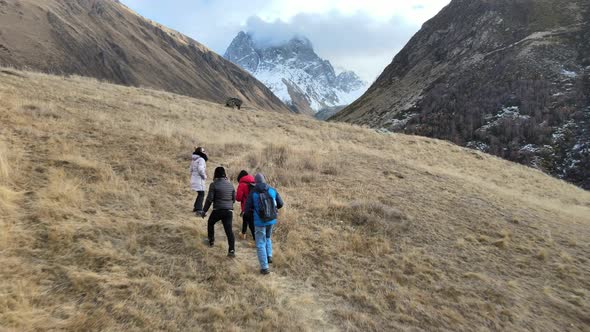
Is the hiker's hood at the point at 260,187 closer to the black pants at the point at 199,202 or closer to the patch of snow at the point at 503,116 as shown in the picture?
the black pants at the point at 199,202

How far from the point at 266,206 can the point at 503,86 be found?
71.7 metres

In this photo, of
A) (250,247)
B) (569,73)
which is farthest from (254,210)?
(569,73)

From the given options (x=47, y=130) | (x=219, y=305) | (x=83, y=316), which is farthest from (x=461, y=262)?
(x=47, y=130)

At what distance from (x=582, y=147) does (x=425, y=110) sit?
29.9 metres

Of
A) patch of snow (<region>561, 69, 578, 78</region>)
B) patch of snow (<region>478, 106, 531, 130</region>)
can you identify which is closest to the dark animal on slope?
patch of snow (<region>478, 106, 531, 130</region>)

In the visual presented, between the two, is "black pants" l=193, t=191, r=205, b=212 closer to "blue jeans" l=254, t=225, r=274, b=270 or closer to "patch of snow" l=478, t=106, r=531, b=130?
"blue jeans" l=254, t=225, r=274, b=270

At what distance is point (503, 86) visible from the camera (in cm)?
6888

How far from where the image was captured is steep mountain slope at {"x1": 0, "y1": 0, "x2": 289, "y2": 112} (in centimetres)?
10062

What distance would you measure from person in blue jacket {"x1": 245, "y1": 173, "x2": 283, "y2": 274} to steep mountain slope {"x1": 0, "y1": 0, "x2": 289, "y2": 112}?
312 feet

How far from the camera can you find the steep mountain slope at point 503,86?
5306 centimetres

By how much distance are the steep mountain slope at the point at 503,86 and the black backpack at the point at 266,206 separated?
47059 millimetres

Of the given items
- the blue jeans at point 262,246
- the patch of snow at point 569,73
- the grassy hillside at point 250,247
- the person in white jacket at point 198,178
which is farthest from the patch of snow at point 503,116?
the blue jeans at point 262,246

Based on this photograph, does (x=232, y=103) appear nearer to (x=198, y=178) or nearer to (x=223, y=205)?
(x=198, y=178)

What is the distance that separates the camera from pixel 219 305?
6910 millimetres
